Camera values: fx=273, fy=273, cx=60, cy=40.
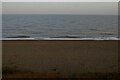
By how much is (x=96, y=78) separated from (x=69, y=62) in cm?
394

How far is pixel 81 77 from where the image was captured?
6.63m

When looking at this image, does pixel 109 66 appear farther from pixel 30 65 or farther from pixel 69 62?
pixel 30 65

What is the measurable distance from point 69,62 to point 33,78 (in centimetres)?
409

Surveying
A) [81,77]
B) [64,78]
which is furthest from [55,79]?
[81,77]

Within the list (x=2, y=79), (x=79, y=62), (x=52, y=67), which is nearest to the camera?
(x=2, y=79)

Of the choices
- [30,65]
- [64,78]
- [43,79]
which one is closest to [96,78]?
[64,78]

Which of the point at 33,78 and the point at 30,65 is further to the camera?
the point at 30,65

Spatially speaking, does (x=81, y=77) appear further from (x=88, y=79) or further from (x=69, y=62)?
(x=69, y=62)

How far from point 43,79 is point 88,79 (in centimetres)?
107

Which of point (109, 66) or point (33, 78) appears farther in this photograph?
point (109, 66)

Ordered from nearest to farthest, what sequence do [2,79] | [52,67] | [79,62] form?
[2,79]
[52,67]
[79,62]

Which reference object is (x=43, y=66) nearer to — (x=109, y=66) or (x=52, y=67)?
(x=52, y=67)

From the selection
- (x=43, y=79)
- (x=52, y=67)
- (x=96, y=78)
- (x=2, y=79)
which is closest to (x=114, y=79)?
(x=96, y=78)

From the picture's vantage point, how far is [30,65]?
31.9 feet
